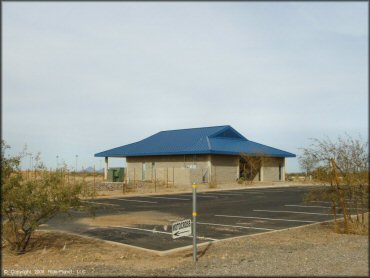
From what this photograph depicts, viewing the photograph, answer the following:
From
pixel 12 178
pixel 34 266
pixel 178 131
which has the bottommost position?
pixel 34 266

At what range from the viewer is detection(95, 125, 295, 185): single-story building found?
41.6m

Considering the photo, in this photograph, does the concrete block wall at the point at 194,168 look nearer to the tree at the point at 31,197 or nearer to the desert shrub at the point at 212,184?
the desert shrub at the point at 212,184

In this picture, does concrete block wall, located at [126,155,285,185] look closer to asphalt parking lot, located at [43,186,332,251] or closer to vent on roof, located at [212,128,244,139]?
vent on roof, located at [212,128,244,139]

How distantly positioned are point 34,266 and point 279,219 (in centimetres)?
918

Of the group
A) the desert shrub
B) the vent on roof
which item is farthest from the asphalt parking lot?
the vent on roof

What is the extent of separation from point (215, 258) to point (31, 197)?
4275mm

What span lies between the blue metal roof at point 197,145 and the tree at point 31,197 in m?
30.8

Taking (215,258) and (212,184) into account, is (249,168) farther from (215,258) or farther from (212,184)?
(215,258)

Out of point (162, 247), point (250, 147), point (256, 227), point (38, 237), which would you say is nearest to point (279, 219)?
point (256, 227)

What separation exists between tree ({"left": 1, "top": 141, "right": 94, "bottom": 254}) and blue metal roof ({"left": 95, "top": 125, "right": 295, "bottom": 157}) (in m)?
30.8

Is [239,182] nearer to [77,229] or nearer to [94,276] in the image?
[77,229]

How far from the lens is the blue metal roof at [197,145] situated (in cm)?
4298

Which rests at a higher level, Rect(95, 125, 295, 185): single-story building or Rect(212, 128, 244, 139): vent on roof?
Result: Rect(212, 128, 244, 139): vent on roof

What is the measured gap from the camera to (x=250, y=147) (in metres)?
47.5
